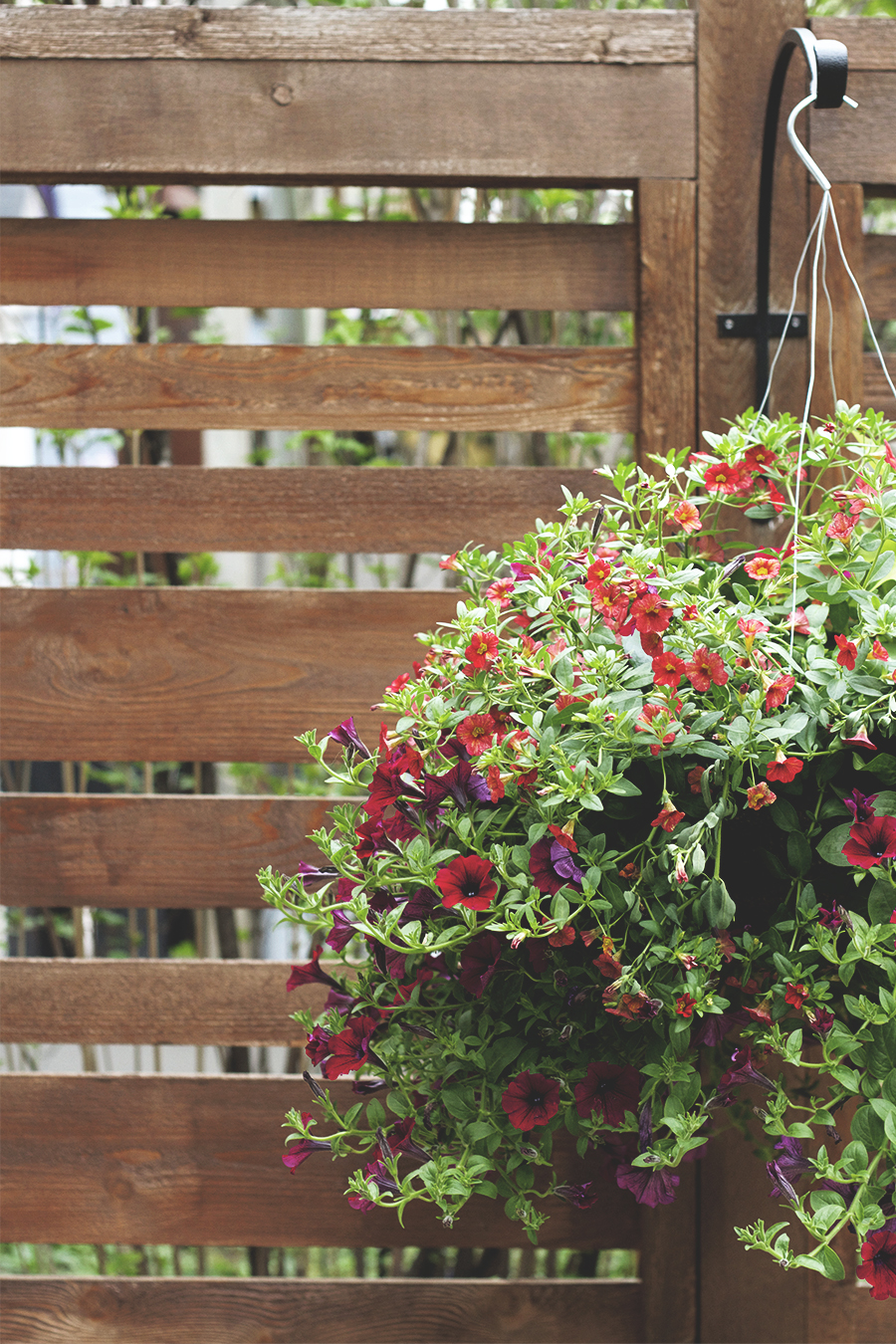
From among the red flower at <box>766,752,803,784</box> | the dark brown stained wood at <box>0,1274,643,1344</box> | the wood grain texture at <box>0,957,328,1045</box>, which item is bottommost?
the dark brown stained wood at <box>0,1274,643,1344</box>

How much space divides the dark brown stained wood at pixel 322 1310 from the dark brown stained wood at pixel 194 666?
2.10 feet

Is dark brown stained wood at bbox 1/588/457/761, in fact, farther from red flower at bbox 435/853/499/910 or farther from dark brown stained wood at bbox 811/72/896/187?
dark brown stained wood at bbox 811/72/896/187

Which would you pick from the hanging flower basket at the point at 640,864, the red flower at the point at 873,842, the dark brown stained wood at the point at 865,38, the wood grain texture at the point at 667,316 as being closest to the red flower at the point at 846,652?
the hanging flower basket at the point at 640,864

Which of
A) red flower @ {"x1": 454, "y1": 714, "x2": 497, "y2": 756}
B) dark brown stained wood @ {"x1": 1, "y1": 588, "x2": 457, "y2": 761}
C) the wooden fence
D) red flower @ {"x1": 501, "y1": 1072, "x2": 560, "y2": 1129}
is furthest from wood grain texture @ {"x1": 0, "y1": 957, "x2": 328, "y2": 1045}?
red flower @ {"x1": 454, "y1": 714, "x2": 497, "y2": 756}

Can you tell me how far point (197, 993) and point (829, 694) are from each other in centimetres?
83

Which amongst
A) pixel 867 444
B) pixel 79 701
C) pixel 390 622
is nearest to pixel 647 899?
pixel 867 444

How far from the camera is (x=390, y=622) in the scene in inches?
46.6

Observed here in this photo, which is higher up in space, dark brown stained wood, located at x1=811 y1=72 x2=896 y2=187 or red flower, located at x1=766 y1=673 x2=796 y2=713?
dark brown stained wood, located at x1=811 y1=72 x2=896 y2=187

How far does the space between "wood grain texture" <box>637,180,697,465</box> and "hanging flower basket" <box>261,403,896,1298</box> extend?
30 cm

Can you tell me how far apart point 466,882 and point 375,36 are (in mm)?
1008

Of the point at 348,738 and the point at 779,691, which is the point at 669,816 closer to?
the point at 779,691

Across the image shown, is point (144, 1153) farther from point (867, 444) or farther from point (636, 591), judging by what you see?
point (867, 444)

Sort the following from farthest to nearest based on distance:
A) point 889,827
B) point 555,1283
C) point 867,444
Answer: point 555,1283 < point 867,444 < point 889,827

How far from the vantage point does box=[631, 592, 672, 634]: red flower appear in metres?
0.72
